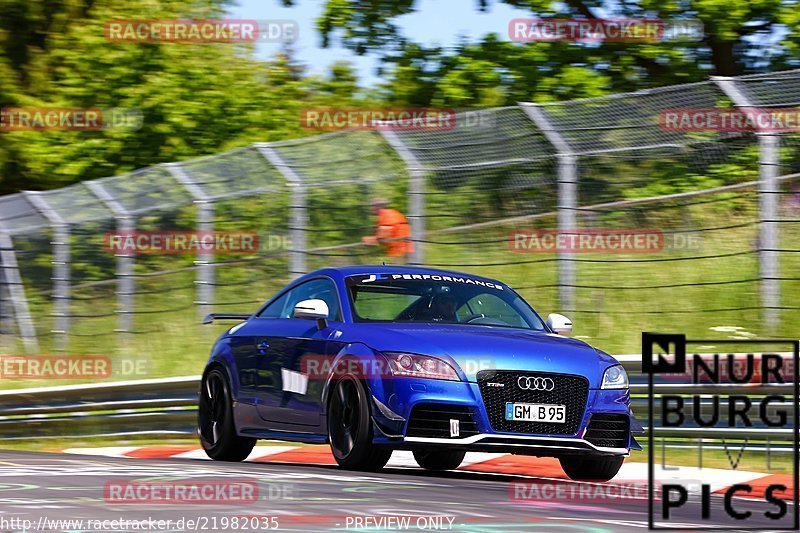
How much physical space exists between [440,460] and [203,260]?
20.4ft

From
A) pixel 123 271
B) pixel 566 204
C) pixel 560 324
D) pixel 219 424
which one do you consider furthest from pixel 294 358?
pixel 123 271

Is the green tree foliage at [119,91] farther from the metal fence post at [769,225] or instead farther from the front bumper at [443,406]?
the front bumper at [443,406]

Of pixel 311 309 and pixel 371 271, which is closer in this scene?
pixel 311 309

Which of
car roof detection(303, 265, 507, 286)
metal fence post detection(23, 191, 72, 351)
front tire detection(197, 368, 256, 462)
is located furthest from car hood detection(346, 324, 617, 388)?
metal fence post detection(23, 191, 72, 351)

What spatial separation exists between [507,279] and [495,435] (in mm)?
6673

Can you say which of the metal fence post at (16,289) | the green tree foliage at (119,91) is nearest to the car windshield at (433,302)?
the metal fence post at (16,289)

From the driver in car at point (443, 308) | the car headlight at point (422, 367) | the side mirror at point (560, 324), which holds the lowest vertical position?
the side mirror at point (560, 324)

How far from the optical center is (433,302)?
1084 cm

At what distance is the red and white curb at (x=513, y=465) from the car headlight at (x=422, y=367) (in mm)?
1503

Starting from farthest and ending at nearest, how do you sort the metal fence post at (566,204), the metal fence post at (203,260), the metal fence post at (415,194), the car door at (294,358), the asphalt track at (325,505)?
the metal fence post at (203,260)
the metal fence post at (415,194)
the metal fence post at (566,204)
the car door at (294,358)
the asphalt track at (325,505)

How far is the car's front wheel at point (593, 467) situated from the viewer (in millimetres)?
10305

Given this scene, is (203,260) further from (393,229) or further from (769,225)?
(769,225)

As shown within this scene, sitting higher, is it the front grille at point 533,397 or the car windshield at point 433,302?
the car windshield at point 433,302

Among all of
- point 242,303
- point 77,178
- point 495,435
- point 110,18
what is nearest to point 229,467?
point 495,435
